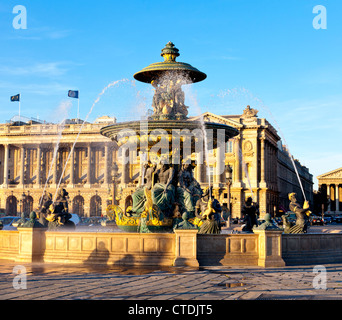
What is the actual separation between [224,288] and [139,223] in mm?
8424

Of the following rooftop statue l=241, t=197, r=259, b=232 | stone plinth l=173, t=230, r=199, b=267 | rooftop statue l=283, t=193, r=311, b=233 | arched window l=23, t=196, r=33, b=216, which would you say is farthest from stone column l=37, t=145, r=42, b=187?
stone plinth l=173, t=230, r=199, b=267

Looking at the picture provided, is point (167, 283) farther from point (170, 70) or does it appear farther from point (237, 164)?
point (237, 164)

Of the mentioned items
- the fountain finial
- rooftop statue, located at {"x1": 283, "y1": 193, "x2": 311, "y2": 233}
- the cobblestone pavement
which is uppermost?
the fountain finial

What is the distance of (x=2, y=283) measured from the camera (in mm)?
9953

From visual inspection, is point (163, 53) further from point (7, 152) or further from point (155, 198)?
point (7, 152)

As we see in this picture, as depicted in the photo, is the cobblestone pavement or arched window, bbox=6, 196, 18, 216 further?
arched window, bbox=6, 196, 18, 216

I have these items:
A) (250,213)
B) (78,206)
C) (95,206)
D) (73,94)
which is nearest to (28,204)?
(78,206)

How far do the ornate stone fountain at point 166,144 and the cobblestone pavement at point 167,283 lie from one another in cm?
490

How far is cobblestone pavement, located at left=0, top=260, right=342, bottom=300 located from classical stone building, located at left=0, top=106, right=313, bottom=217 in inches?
2652

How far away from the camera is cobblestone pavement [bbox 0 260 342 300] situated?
8656 millimetres

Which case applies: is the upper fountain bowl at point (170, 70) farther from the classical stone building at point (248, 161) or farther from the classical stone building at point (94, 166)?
the classical stone building at point (248, 161)

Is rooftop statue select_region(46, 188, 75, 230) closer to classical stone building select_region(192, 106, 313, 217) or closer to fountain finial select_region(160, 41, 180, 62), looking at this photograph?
fountain finial select_region(160, 41, 180, 62)

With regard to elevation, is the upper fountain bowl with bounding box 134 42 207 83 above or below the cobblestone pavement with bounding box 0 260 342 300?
above
